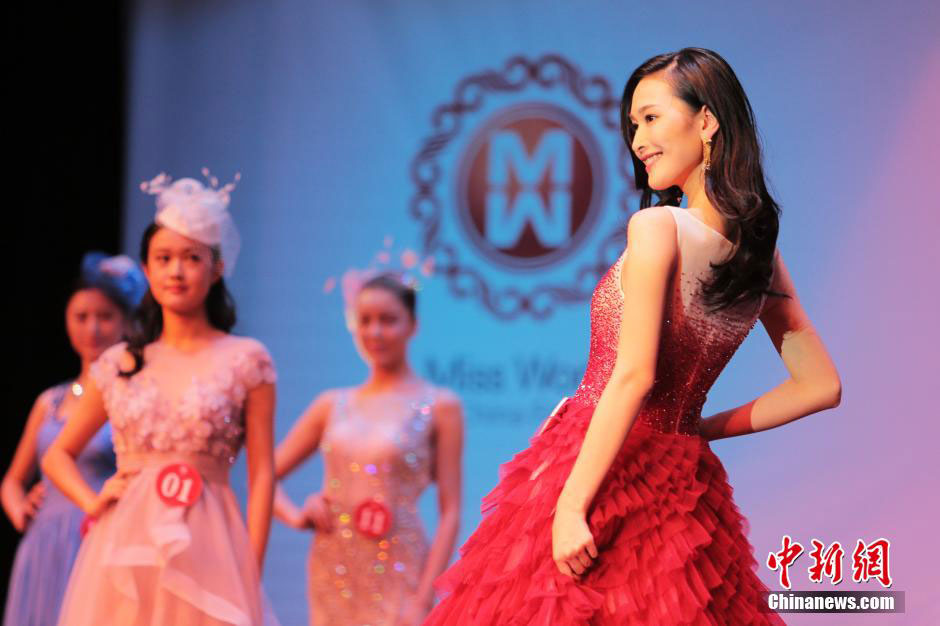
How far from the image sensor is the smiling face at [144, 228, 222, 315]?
2.89 m

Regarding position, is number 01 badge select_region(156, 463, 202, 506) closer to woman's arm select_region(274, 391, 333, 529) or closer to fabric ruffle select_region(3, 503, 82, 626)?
woman's arm select_region(274, 391, 333, 529)

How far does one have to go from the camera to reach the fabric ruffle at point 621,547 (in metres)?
1.68

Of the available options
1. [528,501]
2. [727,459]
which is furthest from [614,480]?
[727,459]

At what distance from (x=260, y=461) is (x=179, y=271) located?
49 cm

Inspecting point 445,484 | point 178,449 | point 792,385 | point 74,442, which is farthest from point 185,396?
point 792,385

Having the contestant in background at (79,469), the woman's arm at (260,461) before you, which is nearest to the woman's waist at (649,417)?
the woman's arm at (260,461)

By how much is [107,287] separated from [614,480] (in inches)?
107

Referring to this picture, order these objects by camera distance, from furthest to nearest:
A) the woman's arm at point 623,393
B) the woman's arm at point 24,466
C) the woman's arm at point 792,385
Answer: the woman's arm at point 24,466 < the woman's arm at point 792,385 < the woman's arm at point 623,393

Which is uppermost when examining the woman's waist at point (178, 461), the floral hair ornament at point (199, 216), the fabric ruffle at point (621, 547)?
the floral hair ornament at point (199, 216)

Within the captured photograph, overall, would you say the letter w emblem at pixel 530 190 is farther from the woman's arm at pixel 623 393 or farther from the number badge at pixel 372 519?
the woman's arm at pixel 623 393

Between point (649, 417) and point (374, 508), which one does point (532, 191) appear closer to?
point (374, 508)

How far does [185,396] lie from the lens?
9.23 feet

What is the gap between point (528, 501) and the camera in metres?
1.81

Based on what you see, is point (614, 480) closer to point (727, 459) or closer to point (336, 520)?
point (336, 520)
